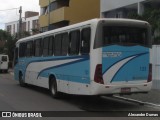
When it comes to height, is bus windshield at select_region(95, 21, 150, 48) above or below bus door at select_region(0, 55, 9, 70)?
above

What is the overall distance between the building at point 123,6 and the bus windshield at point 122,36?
46.0ft

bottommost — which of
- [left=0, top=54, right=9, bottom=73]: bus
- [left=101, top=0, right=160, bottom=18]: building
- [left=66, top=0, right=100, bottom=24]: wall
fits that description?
[left=0, top=54, right=9, bottom=73]: bus

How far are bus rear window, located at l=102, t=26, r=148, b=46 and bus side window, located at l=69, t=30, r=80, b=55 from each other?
1669 millimetres

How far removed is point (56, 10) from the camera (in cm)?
4894

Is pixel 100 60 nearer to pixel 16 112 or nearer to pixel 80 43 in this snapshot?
pixel 80 43

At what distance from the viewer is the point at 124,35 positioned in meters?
14.4

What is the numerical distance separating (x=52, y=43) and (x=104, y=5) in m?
16.7

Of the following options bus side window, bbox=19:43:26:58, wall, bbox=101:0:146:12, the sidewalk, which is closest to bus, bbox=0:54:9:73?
wall, bbox=101:0:146:12

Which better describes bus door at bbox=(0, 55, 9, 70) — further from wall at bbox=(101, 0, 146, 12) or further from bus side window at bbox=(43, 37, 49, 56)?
bus side window at bbox=(43, 37, 49, 56)

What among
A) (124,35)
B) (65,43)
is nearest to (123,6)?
(65,43)

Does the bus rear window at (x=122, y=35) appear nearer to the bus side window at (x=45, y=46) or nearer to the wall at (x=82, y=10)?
the bus side window at (x=45, y=46)

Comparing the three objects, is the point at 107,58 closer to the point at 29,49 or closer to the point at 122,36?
the point at 122,36

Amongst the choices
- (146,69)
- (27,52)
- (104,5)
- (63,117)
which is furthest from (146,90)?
(104,5)

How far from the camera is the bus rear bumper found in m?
13.7
